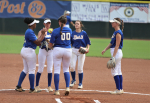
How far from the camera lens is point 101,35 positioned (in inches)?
974

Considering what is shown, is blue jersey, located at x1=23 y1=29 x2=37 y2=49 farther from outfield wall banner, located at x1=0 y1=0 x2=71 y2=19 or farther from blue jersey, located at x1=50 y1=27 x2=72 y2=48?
outfield wall banner, located at x1=0 y1=0 x2=71 y2=19

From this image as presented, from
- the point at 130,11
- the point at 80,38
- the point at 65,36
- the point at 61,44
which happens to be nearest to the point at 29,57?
the point at 61,44

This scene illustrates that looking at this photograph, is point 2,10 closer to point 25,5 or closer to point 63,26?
point 25,5

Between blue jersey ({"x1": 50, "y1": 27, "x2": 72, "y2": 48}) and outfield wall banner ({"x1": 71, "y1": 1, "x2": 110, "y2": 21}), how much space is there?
1865 centimetres

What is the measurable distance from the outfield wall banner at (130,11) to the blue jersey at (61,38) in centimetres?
1900

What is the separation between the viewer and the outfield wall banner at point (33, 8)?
2473cm

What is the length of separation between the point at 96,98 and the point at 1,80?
11.2 feet

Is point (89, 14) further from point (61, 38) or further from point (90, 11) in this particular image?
point (61, 38)

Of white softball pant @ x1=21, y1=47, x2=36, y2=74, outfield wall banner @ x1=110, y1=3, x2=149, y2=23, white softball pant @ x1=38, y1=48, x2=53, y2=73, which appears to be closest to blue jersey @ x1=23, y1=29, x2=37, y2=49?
white softball pant @ x1=21, y1=47, x2=36, y2=74

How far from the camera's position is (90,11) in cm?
2441

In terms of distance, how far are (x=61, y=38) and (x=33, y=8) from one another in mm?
19974

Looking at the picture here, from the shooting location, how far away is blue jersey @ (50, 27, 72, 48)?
5.86 m

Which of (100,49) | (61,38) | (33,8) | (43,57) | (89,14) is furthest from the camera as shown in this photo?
(33,8)

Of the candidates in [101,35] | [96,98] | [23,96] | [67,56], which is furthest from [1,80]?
[101,35]
